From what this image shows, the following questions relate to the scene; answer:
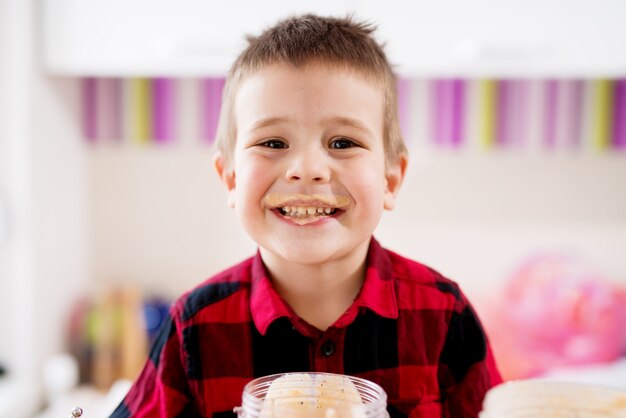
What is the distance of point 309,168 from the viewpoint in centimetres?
77

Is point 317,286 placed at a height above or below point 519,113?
below

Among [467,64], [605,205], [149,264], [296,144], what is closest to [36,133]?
[149,264]

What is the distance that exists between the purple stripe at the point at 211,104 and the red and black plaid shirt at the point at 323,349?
45.9 inches

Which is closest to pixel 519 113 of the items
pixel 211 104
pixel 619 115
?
pixel 619 115

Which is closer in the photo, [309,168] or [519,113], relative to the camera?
[309,168]

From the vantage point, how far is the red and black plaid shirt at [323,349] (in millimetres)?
867

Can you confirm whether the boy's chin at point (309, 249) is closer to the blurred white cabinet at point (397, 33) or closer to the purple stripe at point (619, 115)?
the blurred white cabinet at point (397, 33)

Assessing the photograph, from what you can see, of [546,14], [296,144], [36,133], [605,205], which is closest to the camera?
[296,144]

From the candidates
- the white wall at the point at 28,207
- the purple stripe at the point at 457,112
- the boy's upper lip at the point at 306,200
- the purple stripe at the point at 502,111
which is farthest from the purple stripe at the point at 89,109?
the boy's upper lip at the point at 306,200

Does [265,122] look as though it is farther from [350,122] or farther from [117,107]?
[117,107]

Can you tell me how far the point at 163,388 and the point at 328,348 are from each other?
209 millimetres

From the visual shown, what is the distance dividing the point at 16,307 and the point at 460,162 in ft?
4.06

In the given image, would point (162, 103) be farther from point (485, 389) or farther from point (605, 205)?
point (485, 389)

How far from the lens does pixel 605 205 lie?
199 centimetres
